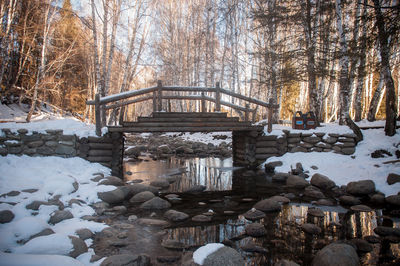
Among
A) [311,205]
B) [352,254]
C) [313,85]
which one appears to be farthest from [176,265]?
[313,85]

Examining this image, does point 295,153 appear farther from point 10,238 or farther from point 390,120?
point 10,238

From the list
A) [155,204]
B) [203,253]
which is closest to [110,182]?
[155,204]

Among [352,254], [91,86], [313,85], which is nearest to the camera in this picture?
[352,254]

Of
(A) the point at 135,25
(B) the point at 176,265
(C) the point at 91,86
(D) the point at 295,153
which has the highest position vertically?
(A) the point at 135,25

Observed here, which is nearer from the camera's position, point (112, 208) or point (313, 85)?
point (112, 208)

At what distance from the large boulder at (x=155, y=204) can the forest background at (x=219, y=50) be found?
4.58m

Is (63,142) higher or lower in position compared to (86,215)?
higher

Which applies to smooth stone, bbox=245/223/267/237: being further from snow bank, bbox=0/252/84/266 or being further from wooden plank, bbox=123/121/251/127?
wooden plank, bbox=123/121/251/127

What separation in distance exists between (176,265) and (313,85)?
9.34 m

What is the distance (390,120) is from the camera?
7723 mm

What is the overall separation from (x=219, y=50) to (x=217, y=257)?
21763 millimetres

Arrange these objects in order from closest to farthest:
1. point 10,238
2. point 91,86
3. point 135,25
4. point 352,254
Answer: point 352,254 < point 10,238 < point 135,25 < point 91,86

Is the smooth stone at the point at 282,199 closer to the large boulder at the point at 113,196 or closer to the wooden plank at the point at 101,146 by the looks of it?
the large boulder at the point at 113,196

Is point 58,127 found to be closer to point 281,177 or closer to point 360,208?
point 281,177
